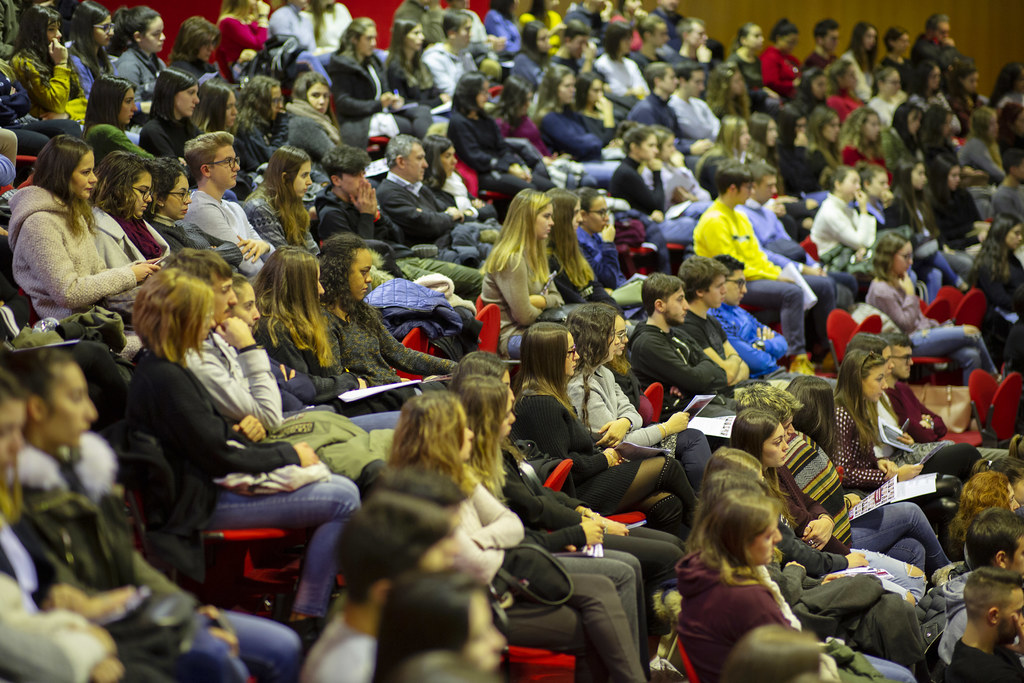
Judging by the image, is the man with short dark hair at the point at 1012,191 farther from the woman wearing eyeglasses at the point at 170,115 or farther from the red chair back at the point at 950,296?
the woman wearing eyeglasses at the point at 170,115

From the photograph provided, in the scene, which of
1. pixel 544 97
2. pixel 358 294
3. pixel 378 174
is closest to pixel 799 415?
pixel 358 294

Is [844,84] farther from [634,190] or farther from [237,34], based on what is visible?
[237,34]

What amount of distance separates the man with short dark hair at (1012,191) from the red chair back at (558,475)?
5.93 metres

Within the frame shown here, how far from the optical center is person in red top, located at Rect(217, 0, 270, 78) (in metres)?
7.18

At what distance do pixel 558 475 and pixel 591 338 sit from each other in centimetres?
81

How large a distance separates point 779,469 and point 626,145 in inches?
141

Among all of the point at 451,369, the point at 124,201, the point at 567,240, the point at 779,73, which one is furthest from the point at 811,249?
the point at 124,201

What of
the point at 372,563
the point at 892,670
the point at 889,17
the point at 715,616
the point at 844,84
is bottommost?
the point at 892,670

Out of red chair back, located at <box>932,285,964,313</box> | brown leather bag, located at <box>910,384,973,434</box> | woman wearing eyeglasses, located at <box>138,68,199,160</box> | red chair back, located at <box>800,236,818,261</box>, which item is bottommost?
brown leather bag, located at <box>910,384,973,434</box>

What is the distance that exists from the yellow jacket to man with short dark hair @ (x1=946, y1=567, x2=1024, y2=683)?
312 cm

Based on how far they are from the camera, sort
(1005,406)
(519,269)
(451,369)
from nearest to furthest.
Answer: (451,369)
(519,269)
(1005,406)

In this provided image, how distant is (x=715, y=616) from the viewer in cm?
270

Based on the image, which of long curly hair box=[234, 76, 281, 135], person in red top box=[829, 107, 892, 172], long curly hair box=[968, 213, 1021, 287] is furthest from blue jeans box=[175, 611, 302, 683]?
person in red top box=[829, 107, 892, 172]

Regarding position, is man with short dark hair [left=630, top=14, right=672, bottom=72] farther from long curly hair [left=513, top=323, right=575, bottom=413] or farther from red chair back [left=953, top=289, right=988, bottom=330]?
long curly hair [left=513, top=323, right=575, bottom=413]
